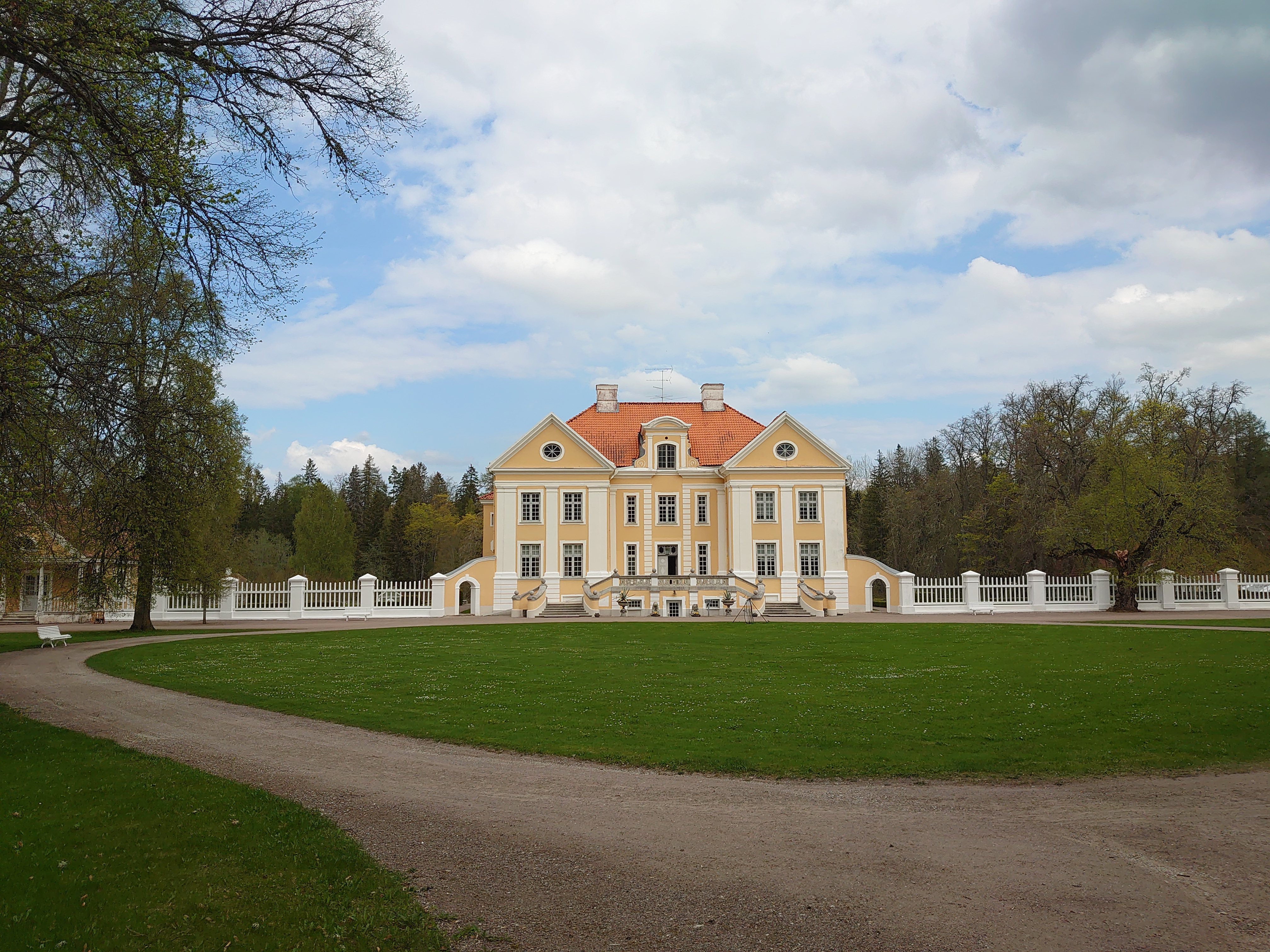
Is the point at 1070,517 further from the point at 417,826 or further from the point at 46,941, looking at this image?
the point at 46,941

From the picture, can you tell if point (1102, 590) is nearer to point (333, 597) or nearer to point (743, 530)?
point (743, 530)

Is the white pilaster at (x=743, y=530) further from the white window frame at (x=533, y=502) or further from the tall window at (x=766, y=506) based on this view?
the white window frame at (x=533, y=502)

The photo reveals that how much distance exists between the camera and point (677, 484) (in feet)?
134

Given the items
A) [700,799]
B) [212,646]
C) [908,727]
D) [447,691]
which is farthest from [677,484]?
[700,799]

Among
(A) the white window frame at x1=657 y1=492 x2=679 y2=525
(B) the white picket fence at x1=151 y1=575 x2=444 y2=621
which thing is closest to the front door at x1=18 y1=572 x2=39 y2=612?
(B) the white picket fence at x1=151 y1=575 x2=444 y2=621

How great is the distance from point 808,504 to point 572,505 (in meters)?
11.0

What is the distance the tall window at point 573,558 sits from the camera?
39094 mm

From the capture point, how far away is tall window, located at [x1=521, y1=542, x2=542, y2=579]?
38812 mm

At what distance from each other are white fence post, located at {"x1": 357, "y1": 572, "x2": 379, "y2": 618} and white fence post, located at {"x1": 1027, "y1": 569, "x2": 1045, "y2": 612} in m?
28.3

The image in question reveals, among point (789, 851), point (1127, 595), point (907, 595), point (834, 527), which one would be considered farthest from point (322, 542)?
point (789, 851)

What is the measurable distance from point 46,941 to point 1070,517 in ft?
127

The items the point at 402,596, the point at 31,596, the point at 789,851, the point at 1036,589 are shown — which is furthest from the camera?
the point at 31,596

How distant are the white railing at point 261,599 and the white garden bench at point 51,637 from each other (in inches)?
445

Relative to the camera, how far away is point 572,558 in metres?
39.2
